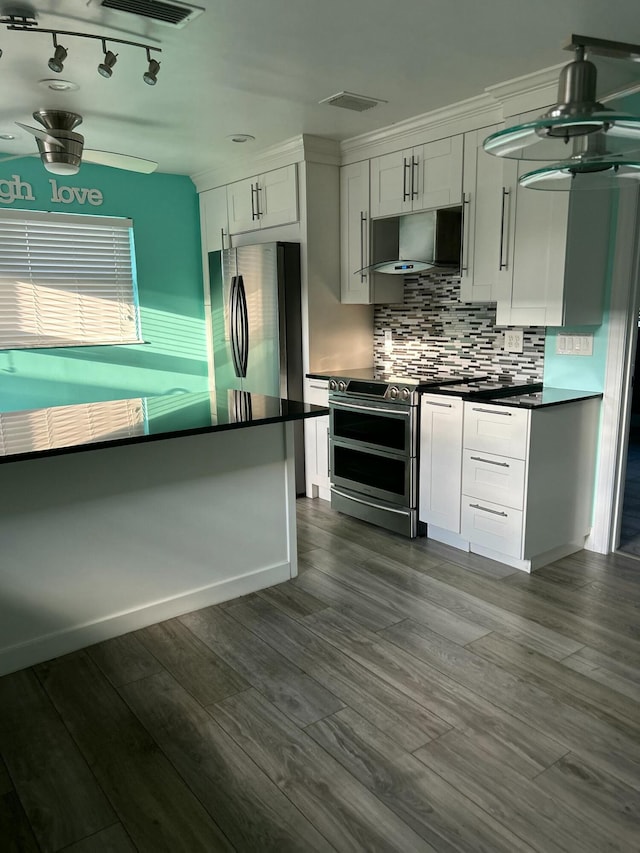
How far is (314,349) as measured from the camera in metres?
4.51

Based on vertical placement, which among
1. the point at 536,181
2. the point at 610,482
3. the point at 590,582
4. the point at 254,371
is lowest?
the point at 590,582

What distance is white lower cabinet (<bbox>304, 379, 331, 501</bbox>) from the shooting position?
4.44 meters

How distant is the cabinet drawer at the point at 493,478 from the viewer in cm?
328

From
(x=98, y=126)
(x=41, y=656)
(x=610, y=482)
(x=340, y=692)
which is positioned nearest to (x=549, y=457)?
(x=610, y=482)

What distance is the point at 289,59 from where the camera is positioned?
2.94m

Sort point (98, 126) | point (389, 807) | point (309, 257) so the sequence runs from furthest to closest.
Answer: point (309, 257)
point (98, 126)
point (389, 807)

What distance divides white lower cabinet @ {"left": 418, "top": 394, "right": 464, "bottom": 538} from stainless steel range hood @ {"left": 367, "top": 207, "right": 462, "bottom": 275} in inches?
34.3

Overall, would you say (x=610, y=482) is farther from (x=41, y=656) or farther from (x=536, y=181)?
(x=41, y=656)

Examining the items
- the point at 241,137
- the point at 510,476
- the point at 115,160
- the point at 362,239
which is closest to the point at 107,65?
the point at 115,160

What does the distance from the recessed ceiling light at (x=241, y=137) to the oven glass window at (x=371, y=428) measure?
1.90m

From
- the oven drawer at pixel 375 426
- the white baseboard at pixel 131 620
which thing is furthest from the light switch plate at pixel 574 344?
the white baseboard at pixel 131 620

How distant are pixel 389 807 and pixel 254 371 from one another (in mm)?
3293

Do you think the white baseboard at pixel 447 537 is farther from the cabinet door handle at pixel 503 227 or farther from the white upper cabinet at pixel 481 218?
the cabinet door handle at pixel 503 227

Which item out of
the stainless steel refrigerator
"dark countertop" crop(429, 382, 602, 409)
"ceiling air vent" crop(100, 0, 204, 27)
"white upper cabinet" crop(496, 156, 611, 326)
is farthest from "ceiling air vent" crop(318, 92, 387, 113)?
"dark countertop" crop(429, 382, 602, 409)
